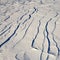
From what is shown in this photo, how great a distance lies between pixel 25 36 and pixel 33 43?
18.3 inches

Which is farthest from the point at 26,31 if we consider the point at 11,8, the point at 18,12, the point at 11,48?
the point at 11,8

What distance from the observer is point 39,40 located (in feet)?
14.8

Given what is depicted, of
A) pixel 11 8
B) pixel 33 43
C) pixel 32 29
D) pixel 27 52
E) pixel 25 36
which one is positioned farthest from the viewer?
pixel 11 8

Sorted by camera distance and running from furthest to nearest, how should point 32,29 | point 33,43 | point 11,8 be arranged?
point 11,8
point 32,29
point 33,43

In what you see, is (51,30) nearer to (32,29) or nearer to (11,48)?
(32,29)

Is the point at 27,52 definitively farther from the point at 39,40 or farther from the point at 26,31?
the point at 26,31

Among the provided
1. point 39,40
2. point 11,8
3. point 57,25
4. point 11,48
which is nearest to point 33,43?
point 39,40

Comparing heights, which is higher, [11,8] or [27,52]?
[11,8]

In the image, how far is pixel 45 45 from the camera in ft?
14.1

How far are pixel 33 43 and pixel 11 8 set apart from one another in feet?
9.97

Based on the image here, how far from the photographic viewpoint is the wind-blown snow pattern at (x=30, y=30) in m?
4.01

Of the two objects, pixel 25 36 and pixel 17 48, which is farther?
pixel 25 36

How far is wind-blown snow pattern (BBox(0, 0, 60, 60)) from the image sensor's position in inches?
158

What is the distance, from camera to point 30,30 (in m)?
5.07
